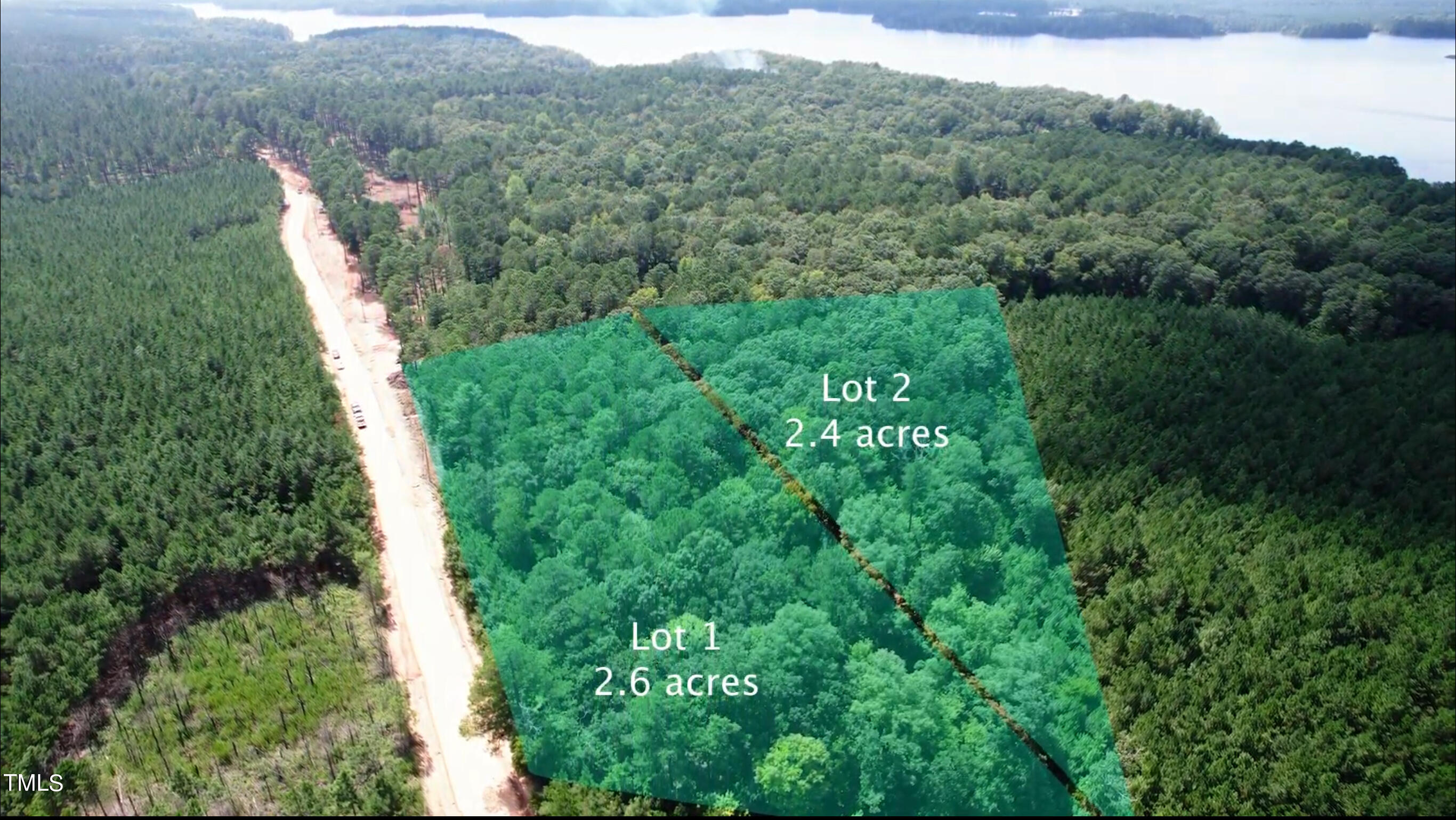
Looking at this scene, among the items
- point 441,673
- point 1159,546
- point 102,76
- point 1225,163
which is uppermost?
point 102,76

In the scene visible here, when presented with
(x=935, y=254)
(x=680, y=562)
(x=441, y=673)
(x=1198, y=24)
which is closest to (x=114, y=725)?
(x=441, y=673)

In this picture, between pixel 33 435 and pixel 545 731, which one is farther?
pixel 33 435

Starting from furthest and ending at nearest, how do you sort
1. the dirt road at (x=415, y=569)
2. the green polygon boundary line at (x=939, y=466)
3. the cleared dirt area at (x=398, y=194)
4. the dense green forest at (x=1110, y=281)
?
the cleared dirt area at (x=398, y=194) → the dirt road at (x=415, y=569) → the green polygon boundary line at (x=939, y=466) → the dense green forest at (x=1110, y=281)

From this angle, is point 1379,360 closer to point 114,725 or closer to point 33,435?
point 114,725
